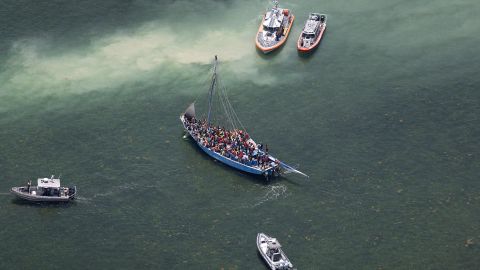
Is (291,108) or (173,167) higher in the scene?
(291,108)

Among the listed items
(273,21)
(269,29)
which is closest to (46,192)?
(269,29)

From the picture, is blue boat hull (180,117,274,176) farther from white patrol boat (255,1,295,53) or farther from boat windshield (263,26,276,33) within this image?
boat windshield (263,26,276,33)

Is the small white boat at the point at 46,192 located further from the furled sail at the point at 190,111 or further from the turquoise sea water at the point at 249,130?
the furled sail at the point at 190,111

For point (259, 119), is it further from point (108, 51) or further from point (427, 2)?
point (427, 2)

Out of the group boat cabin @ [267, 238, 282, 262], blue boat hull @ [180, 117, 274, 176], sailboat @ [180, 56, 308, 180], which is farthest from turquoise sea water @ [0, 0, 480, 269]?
boat cabin @ [267, 238, 282, 262]

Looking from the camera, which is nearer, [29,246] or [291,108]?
[29,246]

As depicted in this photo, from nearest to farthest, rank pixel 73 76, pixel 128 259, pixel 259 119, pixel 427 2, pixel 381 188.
A: pixel 128 259 < pixel 381 188 < pixel 259 119 < pixel 73 76 < pixel 427 2

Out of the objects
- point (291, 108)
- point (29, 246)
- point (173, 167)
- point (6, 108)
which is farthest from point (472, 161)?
point (6, 108)

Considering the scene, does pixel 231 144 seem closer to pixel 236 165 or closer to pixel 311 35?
pixel 236 165
